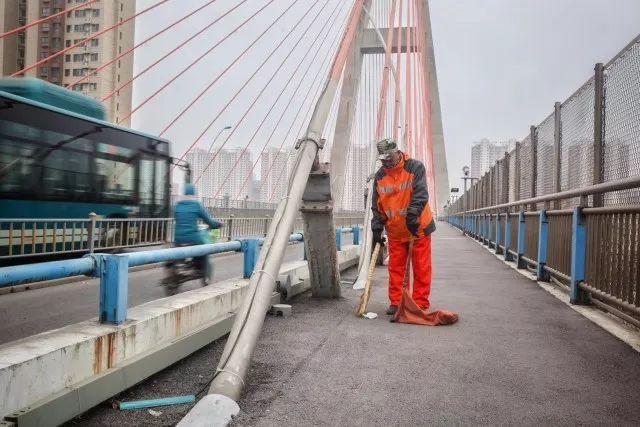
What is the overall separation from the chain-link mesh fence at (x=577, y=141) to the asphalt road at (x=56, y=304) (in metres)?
5.25

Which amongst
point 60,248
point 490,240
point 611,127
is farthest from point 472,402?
point 490,240

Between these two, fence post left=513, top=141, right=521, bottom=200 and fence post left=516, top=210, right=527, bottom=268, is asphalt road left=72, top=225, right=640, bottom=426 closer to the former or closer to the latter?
fence post left=516, top=210, right=527, bottom=268

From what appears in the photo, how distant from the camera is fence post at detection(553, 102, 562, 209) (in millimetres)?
6738

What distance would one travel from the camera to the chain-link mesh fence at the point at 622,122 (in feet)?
13.9

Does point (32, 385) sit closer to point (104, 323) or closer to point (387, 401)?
point (104, 323)

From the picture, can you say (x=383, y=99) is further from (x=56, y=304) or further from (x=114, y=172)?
(x=56, y=304)

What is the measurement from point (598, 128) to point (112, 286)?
4.79m

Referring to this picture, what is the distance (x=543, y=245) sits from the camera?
6816 millimetres

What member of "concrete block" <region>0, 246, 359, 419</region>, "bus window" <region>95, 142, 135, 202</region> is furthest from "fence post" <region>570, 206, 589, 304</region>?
"bus window" <region>95, 142, 135, 202</region>

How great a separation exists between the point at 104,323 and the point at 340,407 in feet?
4.59

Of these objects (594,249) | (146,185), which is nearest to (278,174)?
(146,185)

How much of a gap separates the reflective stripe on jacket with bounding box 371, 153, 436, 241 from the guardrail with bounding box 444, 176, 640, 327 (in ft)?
4.92

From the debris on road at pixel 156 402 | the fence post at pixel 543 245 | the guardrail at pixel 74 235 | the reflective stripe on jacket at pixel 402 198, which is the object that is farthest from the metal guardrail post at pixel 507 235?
the debris on road at pixel 156 402

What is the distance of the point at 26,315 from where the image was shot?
17.3 feet
